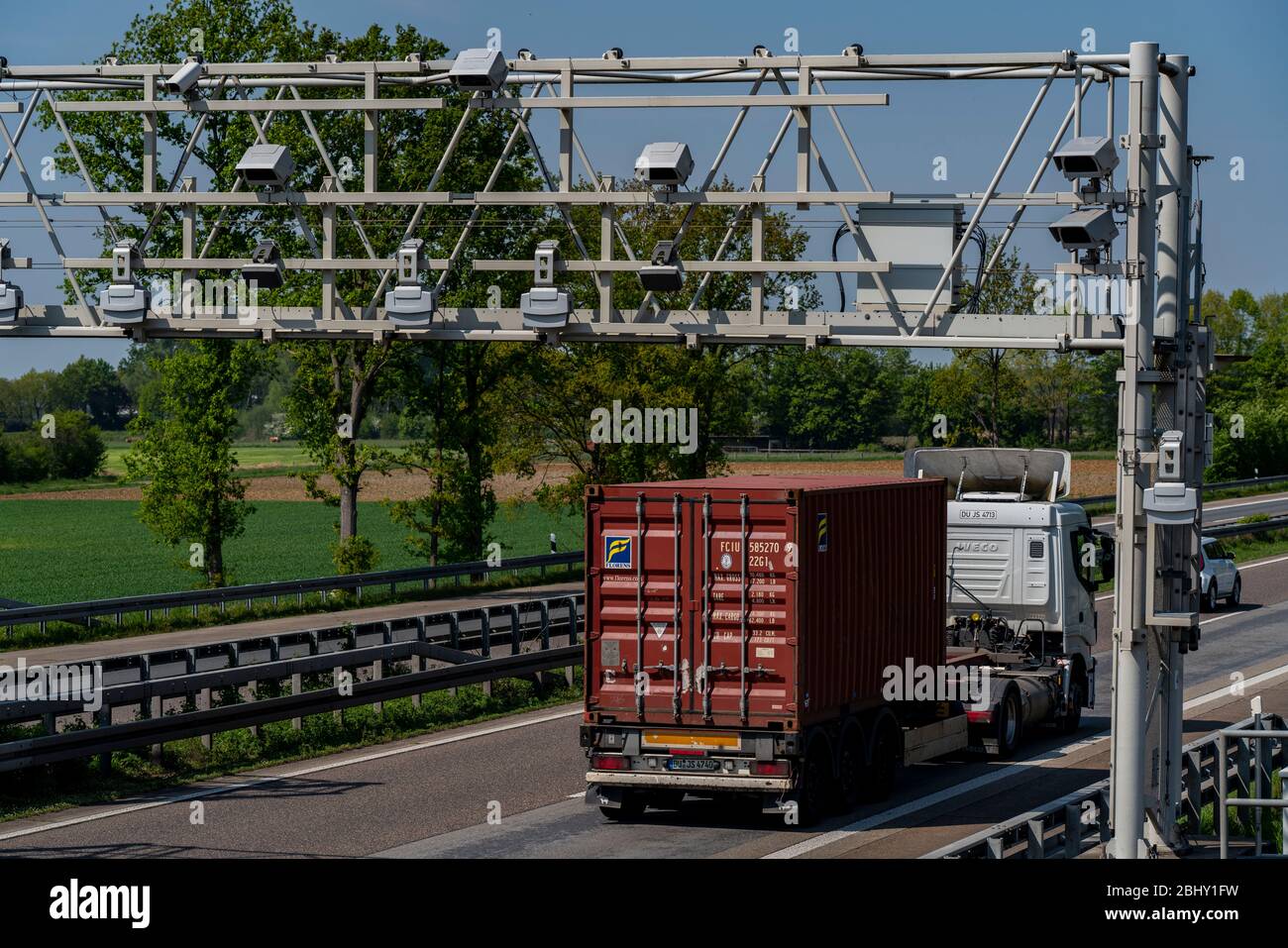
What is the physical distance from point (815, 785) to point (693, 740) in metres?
1.32

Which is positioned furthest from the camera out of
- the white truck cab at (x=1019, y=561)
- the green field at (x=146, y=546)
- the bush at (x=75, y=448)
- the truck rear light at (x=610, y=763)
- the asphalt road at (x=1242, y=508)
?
the bush at (x=75, y=448)

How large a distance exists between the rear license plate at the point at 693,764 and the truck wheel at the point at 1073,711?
26.1ft

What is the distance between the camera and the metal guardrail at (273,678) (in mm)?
18734

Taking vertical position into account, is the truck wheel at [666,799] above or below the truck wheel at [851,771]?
below

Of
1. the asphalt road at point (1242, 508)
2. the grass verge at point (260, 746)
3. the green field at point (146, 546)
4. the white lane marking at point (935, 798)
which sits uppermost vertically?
the asphalt road at point (1242, 508)

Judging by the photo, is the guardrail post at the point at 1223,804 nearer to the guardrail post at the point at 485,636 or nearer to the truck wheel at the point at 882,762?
the truck wheel at the point at 882,762

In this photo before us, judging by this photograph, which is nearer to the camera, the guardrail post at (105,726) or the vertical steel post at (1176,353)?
the vertical steel post at (1176,353)

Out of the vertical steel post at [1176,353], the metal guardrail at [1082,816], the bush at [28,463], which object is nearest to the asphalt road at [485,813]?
the metal guardrail at [1082,816]

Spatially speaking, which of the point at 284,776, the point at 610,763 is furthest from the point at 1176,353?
the point at 284,776

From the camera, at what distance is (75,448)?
10662cm

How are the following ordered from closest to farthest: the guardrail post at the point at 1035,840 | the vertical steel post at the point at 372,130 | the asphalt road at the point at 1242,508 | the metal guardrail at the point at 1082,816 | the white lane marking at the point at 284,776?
the metal guardrail at the point at 1082,816, the guardrail post at the point at 1035,840, the white lane marking at the point at 284,776, the vertical steel post at the point at 372,130, the asphalt road at the point at 1242,508

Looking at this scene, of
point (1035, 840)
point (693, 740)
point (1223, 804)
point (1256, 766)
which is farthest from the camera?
point (693, 740)

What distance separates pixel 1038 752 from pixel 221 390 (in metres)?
26.1

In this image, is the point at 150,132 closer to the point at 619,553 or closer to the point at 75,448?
the point at 619,553
